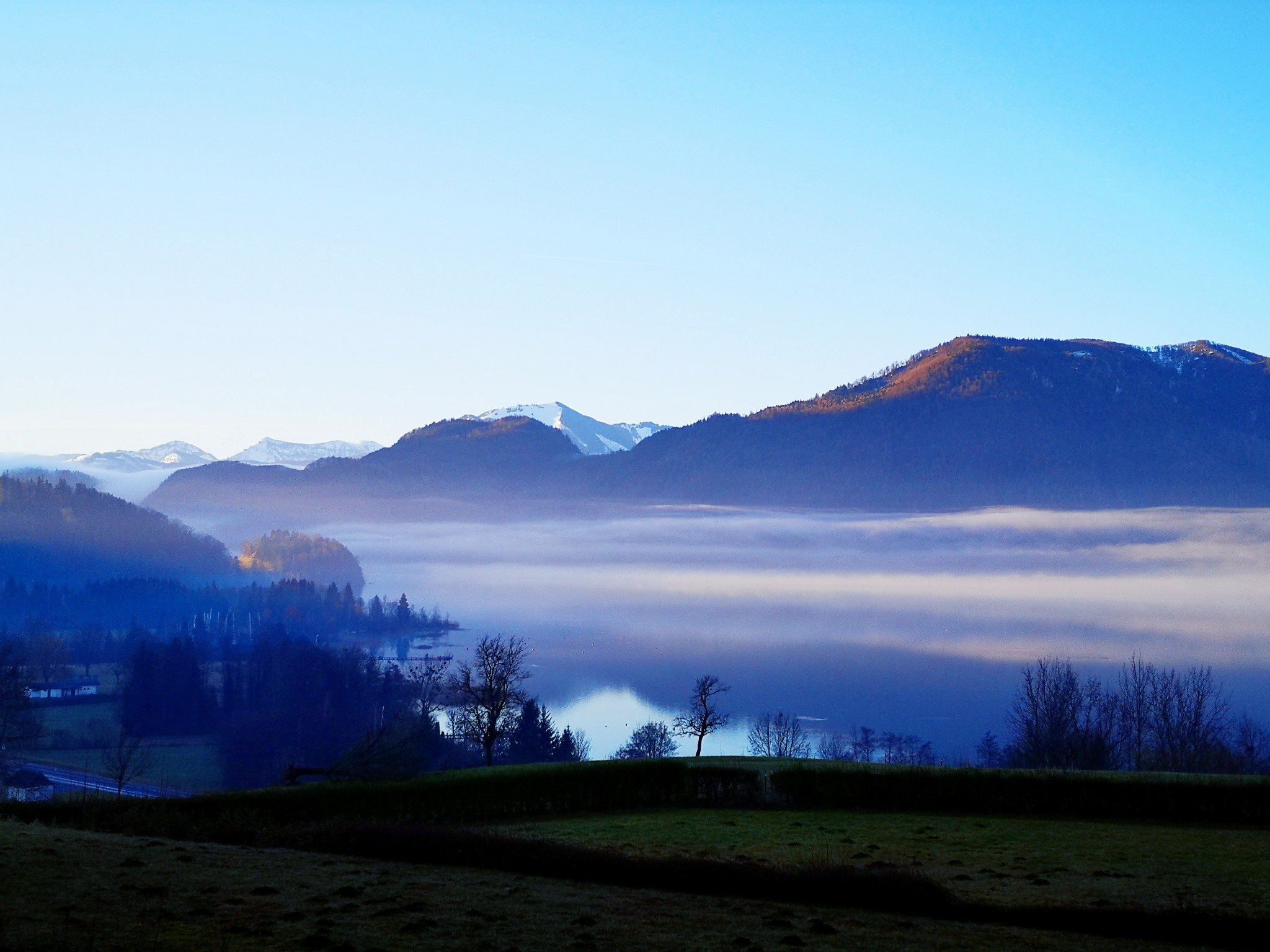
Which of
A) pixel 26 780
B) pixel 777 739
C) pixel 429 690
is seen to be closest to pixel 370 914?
pixel 26 780

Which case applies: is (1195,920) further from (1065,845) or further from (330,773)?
(330,773)

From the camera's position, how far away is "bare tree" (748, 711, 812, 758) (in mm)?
85875

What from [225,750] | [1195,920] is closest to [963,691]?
[225,750]

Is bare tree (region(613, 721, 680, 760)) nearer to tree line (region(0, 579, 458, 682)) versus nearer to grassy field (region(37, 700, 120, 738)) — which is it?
grassy field (region(37, 700, 120, 738))

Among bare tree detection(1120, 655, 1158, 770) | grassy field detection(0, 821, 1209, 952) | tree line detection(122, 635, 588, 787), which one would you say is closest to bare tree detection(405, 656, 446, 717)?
tree line detection(122, 635, 588, 787)

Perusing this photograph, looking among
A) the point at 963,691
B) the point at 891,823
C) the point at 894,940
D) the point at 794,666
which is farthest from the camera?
the point at 794,666

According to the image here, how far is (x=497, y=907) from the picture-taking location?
16422mm

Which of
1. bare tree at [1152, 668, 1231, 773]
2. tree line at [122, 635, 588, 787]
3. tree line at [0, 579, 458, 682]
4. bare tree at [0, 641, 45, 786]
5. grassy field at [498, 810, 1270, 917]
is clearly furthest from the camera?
tree line at [0, 579, 458, 682]

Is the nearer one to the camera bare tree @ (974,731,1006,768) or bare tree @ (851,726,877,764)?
bare tree @ (974,731,1006,768)

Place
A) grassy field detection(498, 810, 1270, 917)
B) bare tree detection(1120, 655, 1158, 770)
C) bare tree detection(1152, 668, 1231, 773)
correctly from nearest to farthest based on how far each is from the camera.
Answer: grassy field detection(498, 810, 1270, 917) < bare tree detection(1152, 668, 1231, 773) < bare tree detection(1120, 655, 1158, 770)

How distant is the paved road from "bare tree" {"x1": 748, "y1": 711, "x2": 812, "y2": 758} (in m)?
42.3

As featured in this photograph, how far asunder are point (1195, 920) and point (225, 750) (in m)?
89.0

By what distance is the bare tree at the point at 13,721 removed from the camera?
7144 cm

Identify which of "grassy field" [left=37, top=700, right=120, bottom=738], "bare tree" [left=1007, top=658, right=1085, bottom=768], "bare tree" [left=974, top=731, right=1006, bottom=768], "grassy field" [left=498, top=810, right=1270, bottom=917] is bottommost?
"grassy field" [left=37, top=700, right=120, bottom=738]
